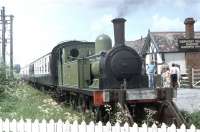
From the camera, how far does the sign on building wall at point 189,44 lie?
154 feet

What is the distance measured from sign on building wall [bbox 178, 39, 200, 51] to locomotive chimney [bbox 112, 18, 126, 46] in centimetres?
3225

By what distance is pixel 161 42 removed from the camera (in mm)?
54562

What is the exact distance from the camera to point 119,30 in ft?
49.9

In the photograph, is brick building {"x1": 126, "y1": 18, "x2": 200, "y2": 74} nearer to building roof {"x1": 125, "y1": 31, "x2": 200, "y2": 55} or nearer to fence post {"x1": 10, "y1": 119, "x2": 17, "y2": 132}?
building roof {"x1": 125, "y1": 31, "x2": 200, "y2": 55}

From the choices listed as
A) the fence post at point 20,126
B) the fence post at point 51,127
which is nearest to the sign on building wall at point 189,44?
the fence post at point 20,126

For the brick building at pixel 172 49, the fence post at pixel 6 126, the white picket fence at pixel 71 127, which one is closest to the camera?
the white picket fence at pixel 71 127

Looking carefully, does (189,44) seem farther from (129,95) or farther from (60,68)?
(129,95)

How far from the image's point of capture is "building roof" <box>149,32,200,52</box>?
5306 cm

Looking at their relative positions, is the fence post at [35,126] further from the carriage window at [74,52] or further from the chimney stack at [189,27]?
the chimney stack at [189,27]

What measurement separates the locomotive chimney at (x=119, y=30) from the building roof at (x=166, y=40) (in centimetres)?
3745

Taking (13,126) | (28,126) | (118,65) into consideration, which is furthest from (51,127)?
(118,65)

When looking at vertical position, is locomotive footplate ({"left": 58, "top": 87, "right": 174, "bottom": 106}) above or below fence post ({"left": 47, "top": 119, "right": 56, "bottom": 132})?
above

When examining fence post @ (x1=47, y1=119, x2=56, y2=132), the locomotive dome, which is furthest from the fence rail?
fence post @ (x1=47, y1=119, x2=56, y2=132)

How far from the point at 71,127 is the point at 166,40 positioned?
152ft
